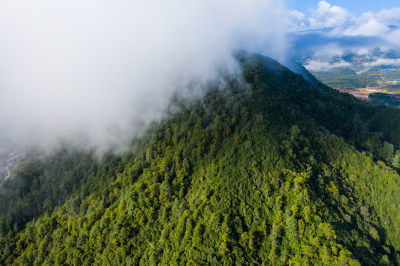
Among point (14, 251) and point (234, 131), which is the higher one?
point (234, 131)

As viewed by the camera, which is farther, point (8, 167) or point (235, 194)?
point (8, 167)

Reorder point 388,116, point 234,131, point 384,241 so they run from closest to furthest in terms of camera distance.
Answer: point 384,241 → point 234,131 → point 388,116

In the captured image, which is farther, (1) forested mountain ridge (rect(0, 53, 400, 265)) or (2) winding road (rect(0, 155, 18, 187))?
(2) winding road (rect(0, 155, 18, 187))

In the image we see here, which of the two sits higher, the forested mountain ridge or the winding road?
the forested mountain ridge

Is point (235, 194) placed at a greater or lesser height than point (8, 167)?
greater

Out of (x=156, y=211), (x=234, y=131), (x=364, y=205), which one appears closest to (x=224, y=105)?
(x=234, y=131)

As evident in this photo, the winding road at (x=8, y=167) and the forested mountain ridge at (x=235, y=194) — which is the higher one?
the forested mountain ridge at (x=235, y=194)

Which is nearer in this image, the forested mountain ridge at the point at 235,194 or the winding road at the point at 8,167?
the forested mountain ridge at the point at 235,194

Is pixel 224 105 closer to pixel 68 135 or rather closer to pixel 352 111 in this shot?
pixel 352 111
